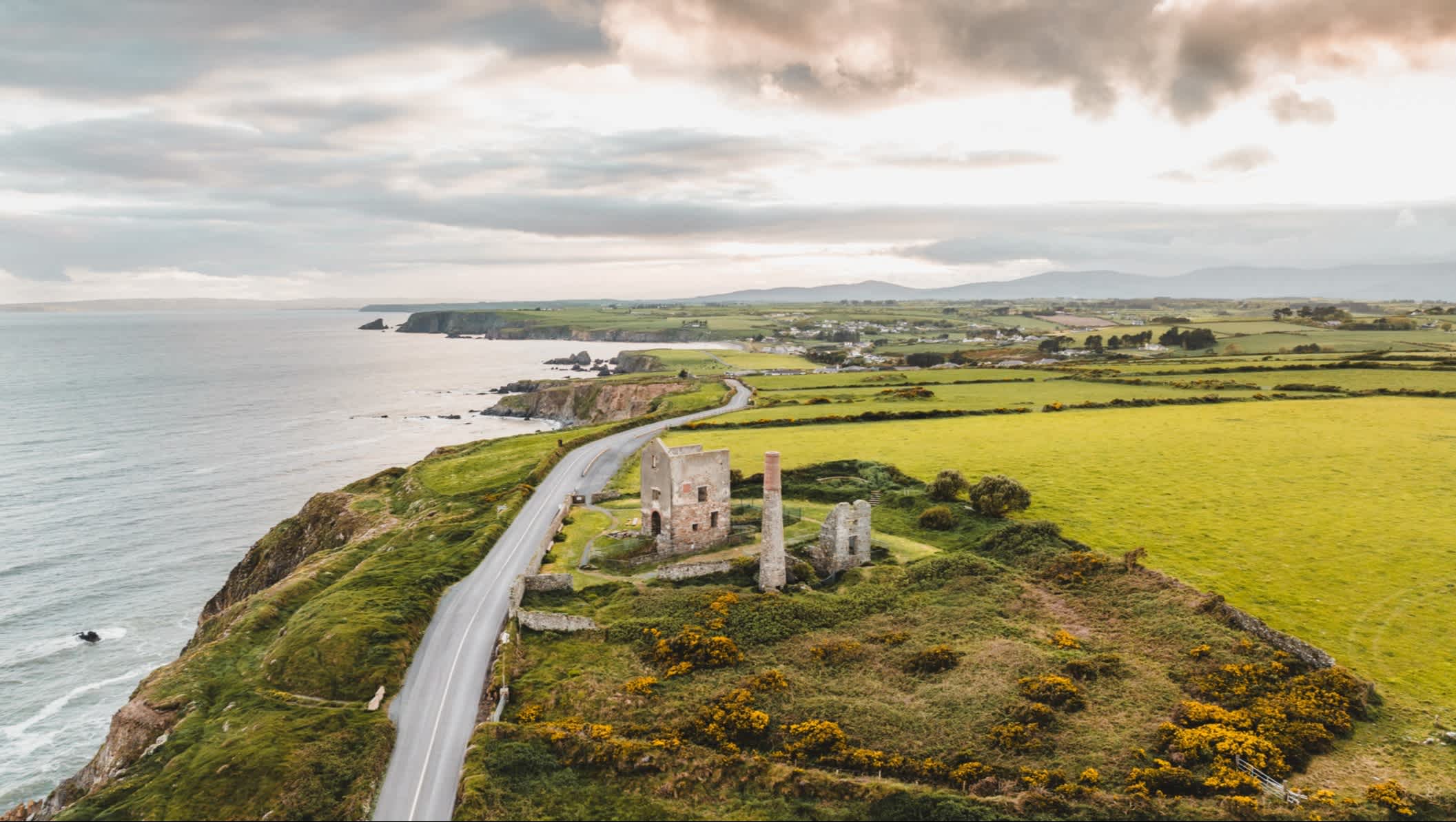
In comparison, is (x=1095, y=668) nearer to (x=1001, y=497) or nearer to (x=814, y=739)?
(x=814, y=739)

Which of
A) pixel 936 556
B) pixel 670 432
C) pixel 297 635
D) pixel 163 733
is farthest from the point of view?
pixel 670 432

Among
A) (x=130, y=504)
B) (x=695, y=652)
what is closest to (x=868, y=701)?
(x=695, y=652)

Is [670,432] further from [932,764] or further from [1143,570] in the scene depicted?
[932,764]

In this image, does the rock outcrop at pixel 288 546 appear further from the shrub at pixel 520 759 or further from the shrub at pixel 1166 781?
the shrub at pixel 1166 781

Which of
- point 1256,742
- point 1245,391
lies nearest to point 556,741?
point 1256,742

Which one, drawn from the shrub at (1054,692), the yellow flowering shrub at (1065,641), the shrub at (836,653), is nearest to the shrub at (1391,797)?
the shrub at (1054,692)

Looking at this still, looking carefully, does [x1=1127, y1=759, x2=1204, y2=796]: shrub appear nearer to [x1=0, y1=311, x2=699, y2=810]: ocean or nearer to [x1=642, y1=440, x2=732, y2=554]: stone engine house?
[x1=642, y1=440, x2=732, y2=554]: stone engine house

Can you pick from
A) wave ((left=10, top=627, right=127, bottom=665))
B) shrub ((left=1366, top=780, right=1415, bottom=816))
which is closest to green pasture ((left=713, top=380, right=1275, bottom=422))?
wave ((left=10, top=627, right=127, bottom=665))
